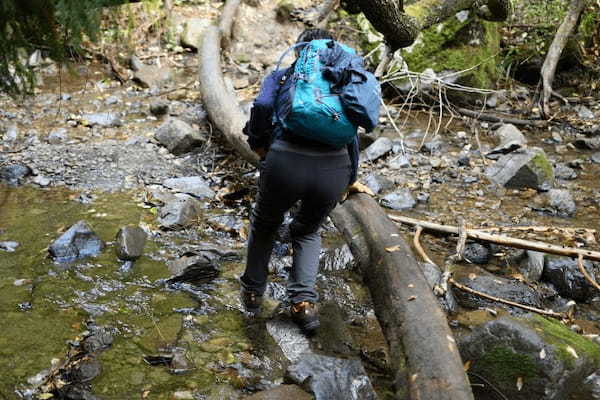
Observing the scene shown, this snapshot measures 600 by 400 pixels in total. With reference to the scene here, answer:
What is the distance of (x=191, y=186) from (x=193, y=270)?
1.83 metres

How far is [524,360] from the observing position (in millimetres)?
2953

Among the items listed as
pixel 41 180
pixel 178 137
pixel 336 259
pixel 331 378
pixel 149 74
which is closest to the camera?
pixel 331 378

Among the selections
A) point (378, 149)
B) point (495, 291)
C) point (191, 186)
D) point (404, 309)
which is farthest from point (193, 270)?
point (378, 149)

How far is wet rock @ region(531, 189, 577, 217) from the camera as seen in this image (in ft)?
18.6

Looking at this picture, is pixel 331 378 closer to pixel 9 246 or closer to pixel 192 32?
pixel 9 246

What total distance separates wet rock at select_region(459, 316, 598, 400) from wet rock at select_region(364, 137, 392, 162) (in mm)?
3834

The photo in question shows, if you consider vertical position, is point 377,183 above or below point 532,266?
below

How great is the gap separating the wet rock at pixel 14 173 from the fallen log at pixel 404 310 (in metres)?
3.37

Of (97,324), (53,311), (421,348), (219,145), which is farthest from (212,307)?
(219,145)

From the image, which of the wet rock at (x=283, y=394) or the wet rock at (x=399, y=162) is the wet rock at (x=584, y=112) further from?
the wet rock at (x=283, y=394)

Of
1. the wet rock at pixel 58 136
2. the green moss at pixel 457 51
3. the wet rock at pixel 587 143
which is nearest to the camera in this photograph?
the wet rock at pixel 58 136

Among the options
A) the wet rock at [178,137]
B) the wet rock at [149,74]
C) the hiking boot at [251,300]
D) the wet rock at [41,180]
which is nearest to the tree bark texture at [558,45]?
the wet rock at [178,137]

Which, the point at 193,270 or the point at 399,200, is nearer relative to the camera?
the point at 193,270

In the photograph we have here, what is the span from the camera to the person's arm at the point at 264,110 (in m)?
3.12
